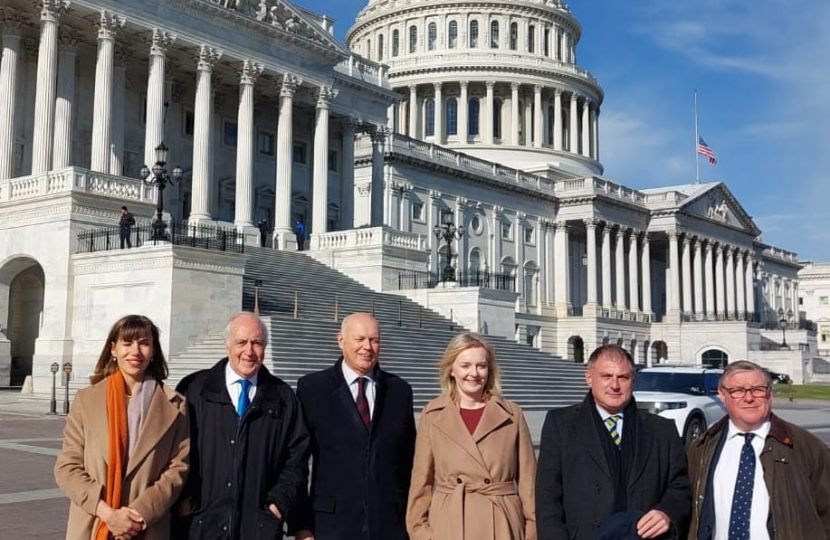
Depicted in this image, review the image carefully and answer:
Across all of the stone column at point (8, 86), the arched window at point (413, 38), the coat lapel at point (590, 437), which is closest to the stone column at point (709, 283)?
the arched window at point (413, 38)

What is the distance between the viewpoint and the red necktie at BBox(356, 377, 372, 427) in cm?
677

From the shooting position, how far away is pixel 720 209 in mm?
96000

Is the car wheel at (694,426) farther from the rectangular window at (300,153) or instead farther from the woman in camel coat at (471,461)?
the rectangular window at (300,153)

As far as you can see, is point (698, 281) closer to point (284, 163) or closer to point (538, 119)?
point (538, 119)

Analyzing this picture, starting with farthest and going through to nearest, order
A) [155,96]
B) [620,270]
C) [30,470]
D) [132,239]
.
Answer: [620,270] < [155,96] < [132,239] < [30,470]

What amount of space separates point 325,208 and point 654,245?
174ft

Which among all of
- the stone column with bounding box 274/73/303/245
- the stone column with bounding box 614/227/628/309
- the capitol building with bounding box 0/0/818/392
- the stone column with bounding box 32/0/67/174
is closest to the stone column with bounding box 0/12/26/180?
the capitol building with bounding box 0/0/818/392

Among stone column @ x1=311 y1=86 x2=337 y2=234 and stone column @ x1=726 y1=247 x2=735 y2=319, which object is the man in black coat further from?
stone column @ x1=726 y1=247 x2=735 y2=319

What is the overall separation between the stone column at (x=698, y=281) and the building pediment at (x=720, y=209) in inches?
123

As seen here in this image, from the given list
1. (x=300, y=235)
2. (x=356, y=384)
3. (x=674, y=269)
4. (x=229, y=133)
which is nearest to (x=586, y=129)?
(x=674, y=269)

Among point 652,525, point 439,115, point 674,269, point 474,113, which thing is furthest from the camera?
point 474,113

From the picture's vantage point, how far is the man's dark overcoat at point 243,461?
640 cm

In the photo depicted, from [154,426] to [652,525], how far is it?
308 centimetres

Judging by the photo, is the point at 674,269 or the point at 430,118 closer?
the point at 674,269
